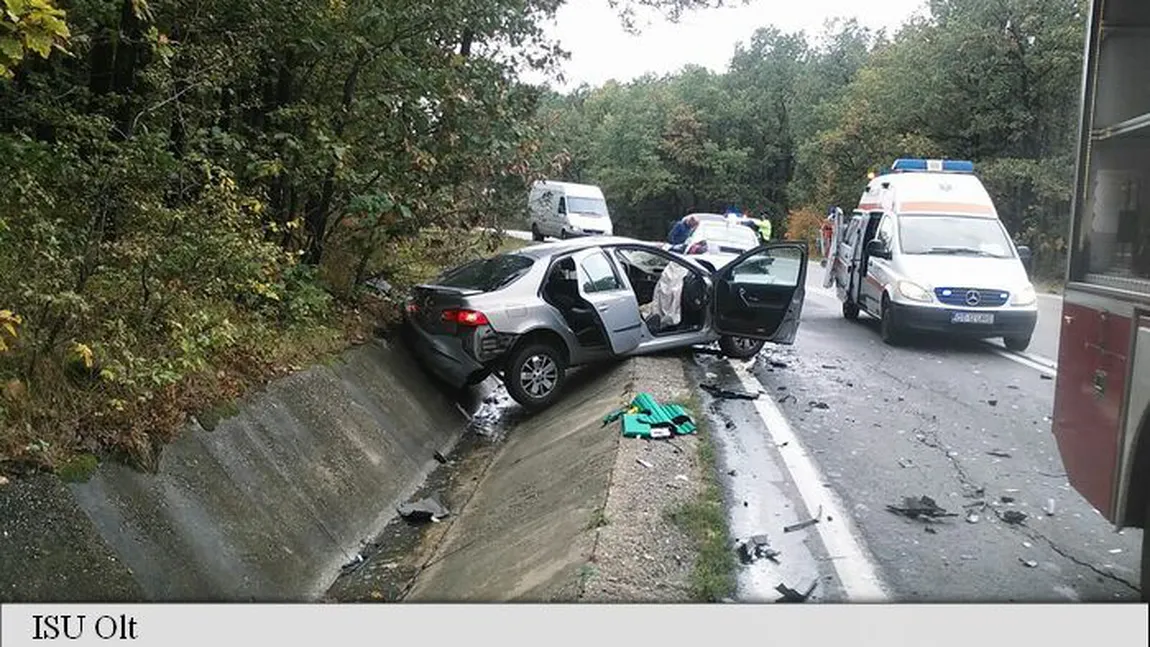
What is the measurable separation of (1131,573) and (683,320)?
5764 mm

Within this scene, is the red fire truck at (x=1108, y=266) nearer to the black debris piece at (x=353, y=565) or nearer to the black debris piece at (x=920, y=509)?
the black debris piece at (x=920, y=509)

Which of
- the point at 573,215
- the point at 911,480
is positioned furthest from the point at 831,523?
Result: the point at 573,215

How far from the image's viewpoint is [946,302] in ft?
36.5

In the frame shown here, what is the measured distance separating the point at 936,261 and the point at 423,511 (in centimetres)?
809

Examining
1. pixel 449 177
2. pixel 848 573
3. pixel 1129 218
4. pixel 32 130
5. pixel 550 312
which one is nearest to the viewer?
pixel 1129 218

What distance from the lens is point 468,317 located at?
327 inches

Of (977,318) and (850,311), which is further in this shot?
(850,311)

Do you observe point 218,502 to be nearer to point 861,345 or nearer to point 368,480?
point 368,480

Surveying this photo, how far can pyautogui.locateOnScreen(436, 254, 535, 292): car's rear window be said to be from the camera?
8695mm

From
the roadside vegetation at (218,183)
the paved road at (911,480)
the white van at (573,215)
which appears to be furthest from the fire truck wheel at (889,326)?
the white van at (573,215)

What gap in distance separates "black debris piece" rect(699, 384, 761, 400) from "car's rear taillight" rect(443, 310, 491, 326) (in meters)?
2.31

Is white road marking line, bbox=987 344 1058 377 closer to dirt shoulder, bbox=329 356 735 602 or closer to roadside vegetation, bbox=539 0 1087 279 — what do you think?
roadside vegetation, bbox=539 0 1087 279

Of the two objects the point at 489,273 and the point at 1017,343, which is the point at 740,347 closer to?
the point at 489,273

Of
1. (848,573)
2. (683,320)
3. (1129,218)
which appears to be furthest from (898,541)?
(683,320)
